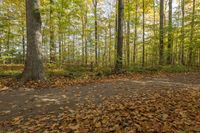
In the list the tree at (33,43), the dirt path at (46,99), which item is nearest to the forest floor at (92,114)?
the dirt path at (46,99)

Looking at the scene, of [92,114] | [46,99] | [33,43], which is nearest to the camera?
[92,114]

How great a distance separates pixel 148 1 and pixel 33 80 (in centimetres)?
1739

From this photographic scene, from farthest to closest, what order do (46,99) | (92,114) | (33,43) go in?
(33,43) < (46,99) < (92,114)

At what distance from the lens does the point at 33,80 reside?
842 centimetres

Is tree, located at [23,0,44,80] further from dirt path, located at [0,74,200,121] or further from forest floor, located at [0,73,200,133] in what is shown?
forest floor, located at [0,73,200,133]

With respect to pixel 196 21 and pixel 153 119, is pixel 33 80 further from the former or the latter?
pixel 196 21

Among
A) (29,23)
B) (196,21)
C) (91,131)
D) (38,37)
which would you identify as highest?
(196,21)

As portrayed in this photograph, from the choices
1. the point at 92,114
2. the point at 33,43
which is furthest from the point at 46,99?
the point at 33,43

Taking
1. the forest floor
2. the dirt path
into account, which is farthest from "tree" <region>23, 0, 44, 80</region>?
the forest floor

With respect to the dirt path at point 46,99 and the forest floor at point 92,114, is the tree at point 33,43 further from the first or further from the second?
the forest floor at point 92,114

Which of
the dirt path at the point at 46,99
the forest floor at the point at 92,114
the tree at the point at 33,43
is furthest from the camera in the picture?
the tree at the point at 33,43

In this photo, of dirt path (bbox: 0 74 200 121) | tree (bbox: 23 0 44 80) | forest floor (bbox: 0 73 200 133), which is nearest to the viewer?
forest floor (bbox: 0 73 200 133)

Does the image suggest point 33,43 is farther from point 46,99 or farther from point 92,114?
point 92,114

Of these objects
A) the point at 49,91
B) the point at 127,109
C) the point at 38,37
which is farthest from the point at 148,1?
the point at 127,109
